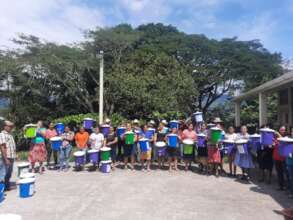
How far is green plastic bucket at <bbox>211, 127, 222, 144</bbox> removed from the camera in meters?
8.95

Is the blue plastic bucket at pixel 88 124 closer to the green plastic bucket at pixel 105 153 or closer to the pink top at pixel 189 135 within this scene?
the green plastic bucket at pixel 105 153

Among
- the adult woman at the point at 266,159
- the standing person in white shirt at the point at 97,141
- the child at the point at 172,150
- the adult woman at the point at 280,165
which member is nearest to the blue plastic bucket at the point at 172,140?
the child at the point at 172,150

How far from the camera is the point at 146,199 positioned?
687 centimetres

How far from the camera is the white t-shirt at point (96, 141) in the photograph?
10.0 m

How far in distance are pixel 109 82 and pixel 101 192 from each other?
43.0 feet

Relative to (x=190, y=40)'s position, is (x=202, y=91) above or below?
below

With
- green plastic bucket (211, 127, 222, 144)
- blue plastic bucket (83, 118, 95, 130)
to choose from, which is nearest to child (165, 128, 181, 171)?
green plastic bucket (211, 127, 222, 144)

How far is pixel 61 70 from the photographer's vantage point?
2133 centimetres

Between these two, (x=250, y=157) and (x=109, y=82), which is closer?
(x=250, y=157)

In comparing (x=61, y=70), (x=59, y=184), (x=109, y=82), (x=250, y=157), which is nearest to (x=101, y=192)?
(x=59, y=184)

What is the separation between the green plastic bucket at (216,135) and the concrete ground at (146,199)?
1.05 m

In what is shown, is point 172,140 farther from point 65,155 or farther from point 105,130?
point 65,155

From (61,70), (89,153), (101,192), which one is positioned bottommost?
(101,192)

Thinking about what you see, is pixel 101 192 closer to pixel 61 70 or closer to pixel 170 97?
pixel 170 97
